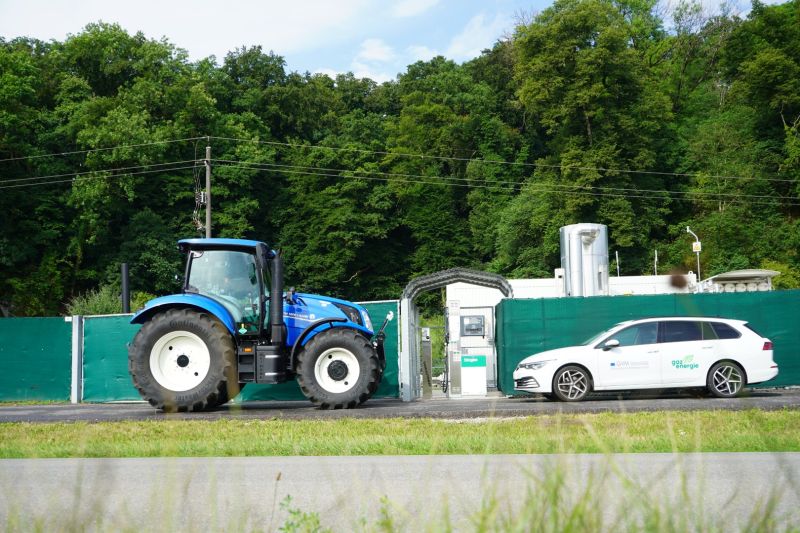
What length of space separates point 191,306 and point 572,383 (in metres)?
7.11

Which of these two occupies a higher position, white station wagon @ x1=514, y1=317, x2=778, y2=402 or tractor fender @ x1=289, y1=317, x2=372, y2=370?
tractor fender @ x1=289, y1=317, x2=372, y2=370

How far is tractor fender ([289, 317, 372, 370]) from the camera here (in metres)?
15.9

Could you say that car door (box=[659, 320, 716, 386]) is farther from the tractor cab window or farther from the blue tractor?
the tractor cab window

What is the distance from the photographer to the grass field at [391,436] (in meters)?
8.50

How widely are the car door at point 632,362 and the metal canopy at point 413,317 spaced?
421cm

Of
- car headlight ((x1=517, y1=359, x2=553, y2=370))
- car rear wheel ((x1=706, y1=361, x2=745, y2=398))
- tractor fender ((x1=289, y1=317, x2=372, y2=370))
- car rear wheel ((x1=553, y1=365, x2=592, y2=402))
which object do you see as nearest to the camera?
tractor fender ((x1=289, y1=317, x2=372, y2=370))

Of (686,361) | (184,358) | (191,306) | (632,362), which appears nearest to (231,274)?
(191,306)

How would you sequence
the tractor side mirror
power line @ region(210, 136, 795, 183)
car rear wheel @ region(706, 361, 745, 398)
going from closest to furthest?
the tractor side mirror
car rear wheel @ region(706, 361, 745, 398)
power line @ region(210, 136, 795, 183)

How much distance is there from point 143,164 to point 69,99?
19.9 feet

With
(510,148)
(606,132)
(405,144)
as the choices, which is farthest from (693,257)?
(405,144)

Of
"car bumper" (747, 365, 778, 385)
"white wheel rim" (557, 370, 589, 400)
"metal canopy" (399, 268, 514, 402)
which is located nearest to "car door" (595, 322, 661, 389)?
"white wheel rim" (557, 370, 589, 400)

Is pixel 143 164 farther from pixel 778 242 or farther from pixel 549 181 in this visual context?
pixel 778 242

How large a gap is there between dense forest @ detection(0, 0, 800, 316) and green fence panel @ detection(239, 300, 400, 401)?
83.1 ft

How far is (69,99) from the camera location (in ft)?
165
